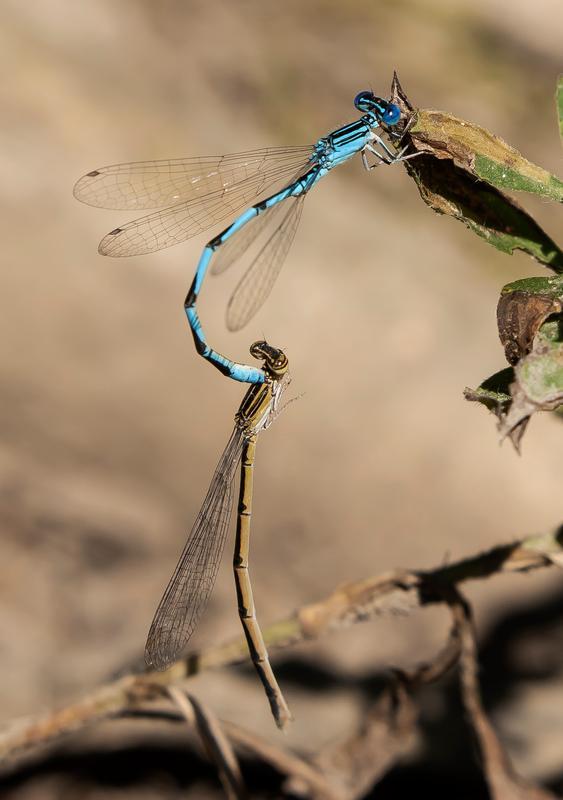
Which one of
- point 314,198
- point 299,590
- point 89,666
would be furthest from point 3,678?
point 314,198

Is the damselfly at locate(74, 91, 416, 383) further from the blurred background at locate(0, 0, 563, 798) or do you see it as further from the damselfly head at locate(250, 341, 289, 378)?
the blurred background at locate(0, 0, 563, 798)

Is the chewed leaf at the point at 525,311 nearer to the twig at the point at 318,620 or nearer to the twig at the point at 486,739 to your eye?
the twig at the point at 318,620

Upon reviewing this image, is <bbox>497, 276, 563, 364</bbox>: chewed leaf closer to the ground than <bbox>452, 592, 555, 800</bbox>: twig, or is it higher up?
higher up

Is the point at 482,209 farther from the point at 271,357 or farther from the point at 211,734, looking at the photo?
the point at 211,734

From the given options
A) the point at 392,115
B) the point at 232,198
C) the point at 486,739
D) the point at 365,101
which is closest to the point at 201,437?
the point at 232,198

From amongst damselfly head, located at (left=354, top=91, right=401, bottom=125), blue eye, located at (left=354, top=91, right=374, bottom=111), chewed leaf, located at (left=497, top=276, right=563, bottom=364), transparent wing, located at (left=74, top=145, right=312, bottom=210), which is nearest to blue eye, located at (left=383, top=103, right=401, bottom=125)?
damselfly head, located at (left=354, top=91, right=401, bottom=125)

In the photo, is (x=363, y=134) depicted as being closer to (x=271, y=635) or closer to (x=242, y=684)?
(x=271, y=635)

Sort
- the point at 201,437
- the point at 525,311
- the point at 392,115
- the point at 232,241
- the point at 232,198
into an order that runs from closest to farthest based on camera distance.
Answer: the point at 525,311
the point at 392,115
the point at 232,241
the point at 232,198
the point at 201,437
